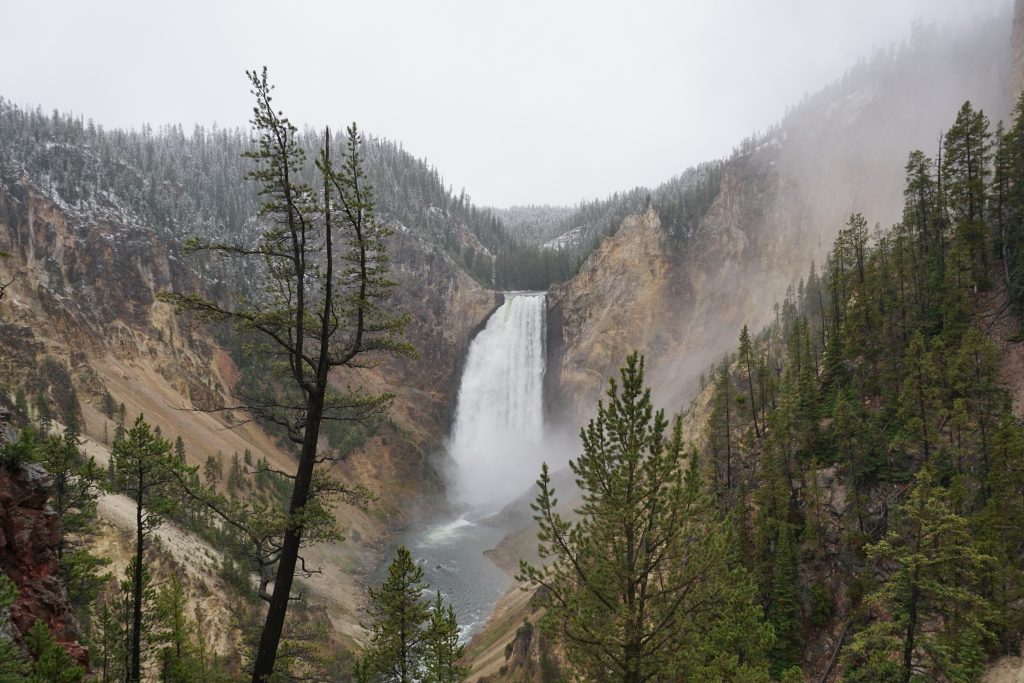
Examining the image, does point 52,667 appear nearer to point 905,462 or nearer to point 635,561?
point 635,561

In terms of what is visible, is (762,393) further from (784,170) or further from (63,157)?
(63,157)

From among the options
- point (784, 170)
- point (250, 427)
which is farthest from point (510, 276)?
point (250, 427)

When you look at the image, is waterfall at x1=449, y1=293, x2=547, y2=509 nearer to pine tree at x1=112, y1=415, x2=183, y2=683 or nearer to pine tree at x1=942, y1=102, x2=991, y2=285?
pine tree at x1=942, y1=102, x2=991, y2=285

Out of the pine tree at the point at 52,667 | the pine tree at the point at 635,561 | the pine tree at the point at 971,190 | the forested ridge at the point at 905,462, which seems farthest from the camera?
the pine tree at the point at 971,190

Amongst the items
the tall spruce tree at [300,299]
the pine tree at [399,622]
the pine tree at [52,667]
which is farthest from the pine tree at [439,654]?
the pine tree at [52,667]

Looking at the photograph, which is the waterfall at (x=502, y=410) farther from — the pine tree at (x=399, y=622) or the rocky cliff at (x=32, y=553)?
the rocky cliff at (x=32, y=553)

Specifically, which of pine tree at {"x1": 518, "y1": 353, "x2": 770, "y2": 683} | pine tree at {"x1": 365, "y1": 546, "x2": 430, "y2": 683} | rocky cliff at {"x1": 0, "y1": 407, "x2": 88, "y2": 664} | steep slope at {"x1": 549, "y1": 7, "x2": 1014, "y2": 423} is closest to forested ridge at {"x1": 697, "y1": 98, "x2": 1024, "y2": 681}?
pine tree at {"x1": 518, "y1": 353, "x2": 770, "y2": 683}

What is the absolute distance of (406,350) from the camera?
1018cm

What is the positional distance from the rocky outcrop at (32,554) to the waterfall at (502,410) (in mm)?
70036

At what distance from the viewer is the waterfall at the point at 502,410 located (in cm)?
8319

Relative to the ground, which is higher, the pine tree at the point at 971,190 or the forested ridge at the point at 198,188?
the forested ridge at the point at 198,188

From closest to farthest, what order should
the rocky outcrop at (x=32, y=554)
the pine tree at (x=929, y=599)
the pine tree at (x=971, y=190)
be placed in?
the rocky outcrop at (x=32, y=554) < the pine tree at (x=929, y=599) < the pine tree at (x=971, y=190)

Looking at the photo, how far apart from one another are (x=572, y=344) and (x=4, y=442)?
83.5 metres

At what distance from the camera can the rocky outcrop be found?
11086 millimetres
